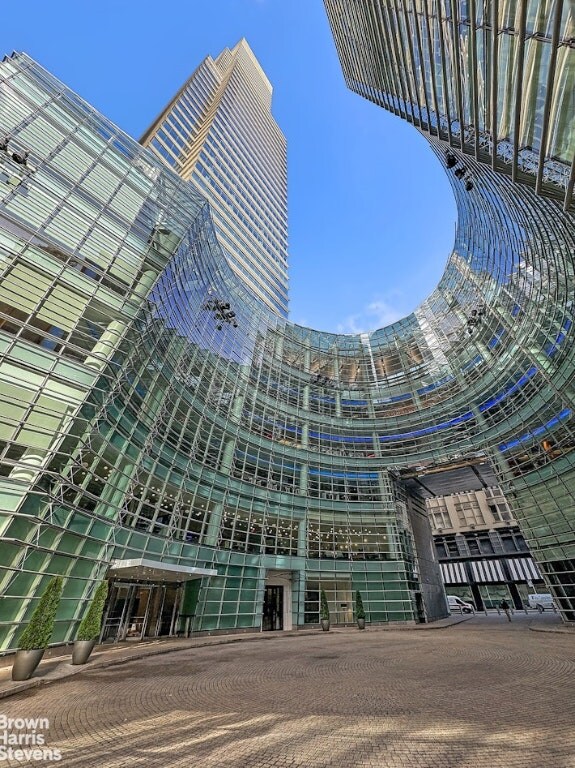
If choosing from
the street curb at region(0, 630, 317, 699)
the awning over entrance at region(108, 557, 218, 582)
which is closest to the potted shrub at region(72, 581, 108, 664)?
the street curb at region(0, 630, 317, 699)

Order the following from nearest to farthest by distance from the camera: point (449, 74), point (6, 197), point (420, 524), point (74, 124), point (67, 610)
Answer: point (67, 610) < point (6, 197) < point (449, 74) < point (74, 124) < point (420, 524)

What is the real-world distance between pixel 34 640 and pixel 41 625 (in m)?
0.35

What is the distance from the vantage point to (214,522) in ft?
74.2

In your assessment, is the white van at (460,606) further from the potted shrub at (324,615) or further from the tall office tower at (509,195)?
the potted shrub at (324,615)

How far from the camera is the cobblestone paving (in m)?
4.69

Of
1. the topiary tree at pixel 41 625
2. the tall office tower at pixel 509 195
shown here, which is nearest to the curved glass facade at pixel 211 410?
the tall office tower at pixel 509 195

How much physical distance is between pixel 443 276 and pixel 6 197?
4165 cm

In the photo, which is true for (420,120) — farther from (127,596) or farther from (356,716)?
(127,596)

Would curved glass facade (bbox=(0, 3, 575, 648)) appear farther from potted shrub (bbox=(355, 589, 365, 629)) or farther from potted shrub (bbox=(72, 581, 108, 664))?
potted shrub (bbox=(72, 581, 108, 664))

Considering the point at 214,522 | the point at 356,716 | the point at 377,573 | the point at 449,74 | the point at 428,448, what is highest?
the point at 449,74

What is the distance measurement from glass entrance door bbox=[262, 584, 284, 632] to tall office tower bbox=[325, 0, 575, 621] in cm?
1897

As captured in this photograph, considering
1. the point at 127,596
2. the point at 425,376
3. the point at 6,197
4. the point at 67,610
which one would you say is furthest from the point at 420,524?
the point at 6,197

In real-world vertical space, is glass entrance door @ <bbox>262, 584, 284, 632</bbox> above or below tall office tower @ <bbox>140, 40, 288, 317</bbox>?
below

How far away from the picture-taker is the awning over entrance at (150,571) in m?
15.0
